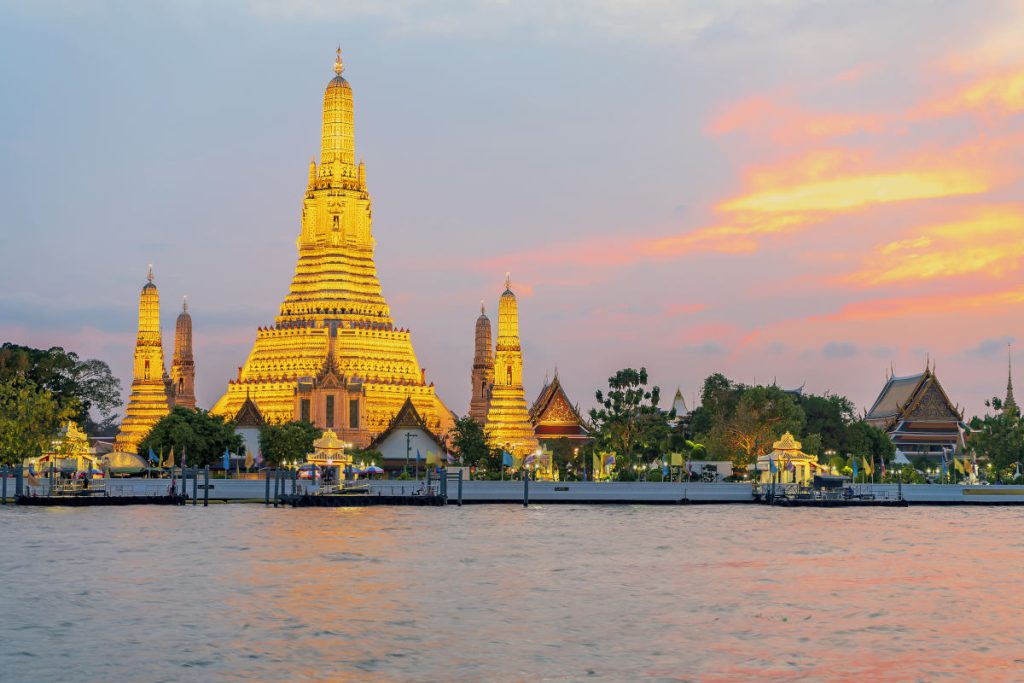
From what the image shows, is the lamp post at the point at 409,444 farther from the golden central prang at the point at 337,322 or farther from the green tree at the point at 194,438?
the green tree at the point at 194,438

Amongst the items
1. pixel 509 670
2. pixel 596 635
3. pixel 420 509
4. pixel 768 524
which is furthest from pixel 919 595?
pixel 420 509

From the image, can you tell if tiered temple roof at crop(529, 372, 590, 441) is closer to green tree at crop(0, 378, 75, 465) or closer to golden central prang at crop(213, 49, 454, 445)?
golden central prang at crop(213, 49, 454, 445)

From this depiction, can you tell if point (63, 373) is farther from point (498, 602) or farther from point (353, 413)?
point (498, 602)

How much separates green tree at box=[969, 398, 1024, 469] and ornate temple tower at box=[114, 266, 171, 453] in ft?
177

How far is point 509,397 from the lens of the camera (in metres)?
106

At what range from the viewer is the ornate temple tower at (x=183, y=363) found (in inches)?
4702

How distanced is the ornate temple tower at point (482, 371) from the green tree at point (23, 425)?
42.8 m

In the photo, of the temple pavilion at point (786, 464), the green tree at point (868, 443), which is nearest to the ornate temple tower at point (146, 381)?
the temple pavilion at point (786, 464)

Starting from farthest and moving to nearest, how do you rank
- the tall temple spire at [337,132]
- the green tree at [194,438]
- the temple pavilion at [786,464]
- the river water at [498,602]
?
1. the tall temple spire at [337,132]
2. the green tree at [194,438]
3. the temple pavilion at [786,464]
4. the river water at [498,602]

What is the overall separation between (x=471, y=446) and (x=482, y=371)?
24741mm

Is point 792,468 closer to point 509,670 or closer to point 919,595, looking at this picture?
point 919,595

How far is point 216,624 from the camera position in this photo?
35750 millimetres

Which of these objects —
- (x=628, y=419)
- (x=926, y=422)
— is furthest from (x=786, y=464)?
(x=926, y=422)

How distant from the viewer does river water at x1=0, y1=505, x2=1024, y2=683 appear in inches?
1214
